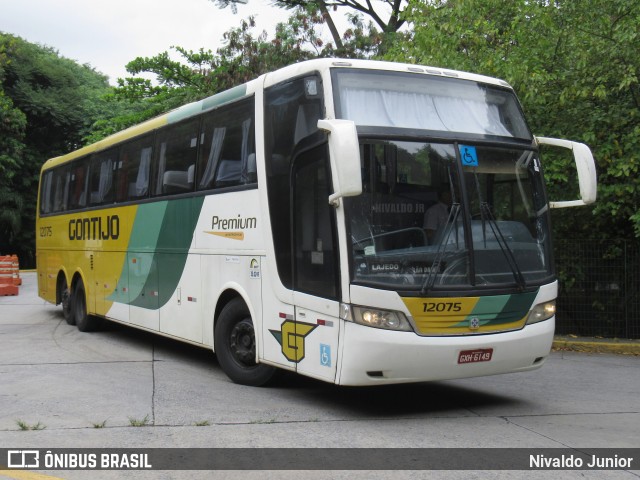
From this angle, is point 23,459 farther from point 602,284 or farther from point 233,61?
point 233,61

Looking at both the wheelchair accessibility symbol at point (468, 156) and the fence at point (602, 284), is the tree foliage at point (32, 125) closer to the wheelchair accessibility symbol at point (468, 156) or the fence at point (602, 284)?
the fence at point (602, 284)

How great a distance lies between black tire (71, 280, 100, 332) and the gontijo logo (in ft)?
18.7

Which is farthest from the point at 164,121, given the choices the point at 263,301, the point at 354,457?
the point at 354,457

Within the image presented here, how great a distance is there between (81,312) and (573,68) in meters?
9.55

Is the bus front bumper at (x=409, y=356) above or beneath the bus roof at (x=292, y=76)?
beneath

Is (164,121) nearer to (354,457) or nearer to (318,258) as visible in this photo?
(318,258)

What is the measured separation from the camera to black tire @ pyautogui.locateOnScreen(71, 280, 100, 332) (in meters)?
14.7

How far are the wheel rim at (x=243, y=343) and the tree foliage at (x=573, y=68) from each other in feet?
20.7

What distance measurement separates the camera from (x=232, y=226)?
9.33m

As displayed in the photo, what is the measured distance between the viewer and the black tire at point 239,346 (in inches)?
357

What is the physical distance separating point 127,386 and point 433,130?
4.42 metres

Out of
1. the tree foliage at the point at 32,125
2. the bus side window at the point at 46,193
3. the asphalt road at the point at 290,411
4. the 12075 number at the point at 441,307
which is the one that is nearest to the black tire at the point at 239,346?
the asphalt road at the point at 290,411

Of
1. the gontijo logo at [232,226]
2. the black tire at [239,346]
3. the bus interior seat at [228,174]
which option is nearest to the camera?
the gontijo logo at [232,226]

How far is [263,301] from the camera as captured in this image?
8.67 metres
